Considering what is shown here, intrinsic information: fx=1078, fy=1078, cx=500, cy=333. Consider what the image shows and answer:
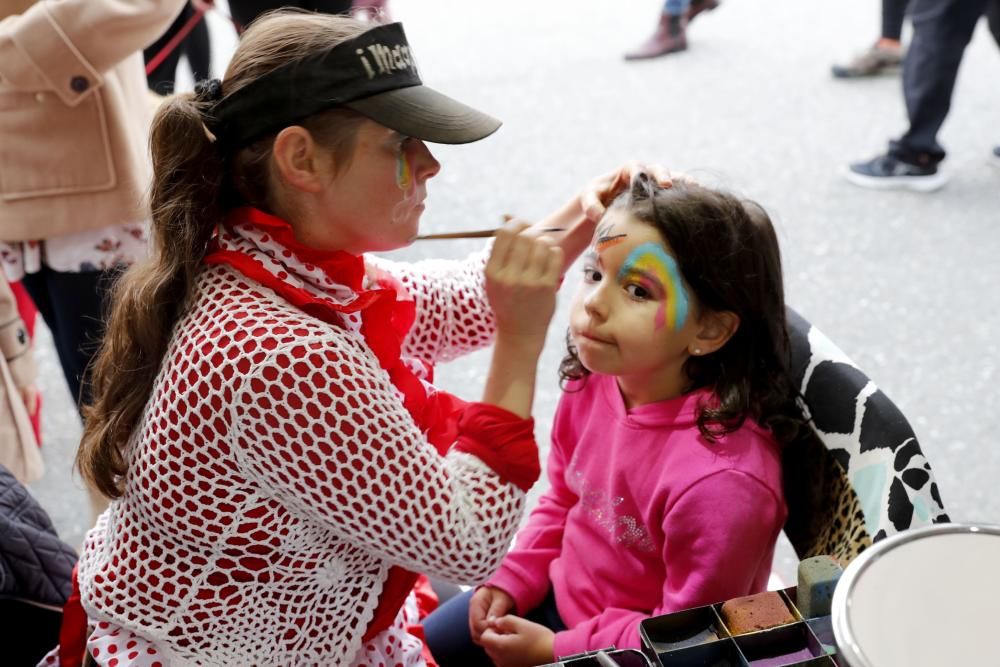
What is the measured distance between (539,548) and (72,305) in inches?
38.1

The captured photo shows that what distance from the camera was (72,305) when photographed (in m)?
1.83

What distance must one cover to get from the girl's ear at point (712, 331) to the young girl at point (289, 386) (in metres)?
0.24

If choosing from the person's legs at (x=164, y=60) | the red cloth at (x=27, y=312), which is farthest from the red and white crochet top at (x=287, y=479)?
the person's legs at (x=164, y=60)

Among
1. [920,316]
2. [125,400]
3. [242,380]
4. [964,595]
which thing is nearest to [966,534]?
[964,595]

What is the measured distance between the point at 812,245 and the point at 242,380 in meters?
2.44

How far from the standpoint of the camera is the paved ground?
2.49m

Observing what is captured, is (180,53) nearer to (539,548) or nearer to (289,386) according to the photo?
(539,548)

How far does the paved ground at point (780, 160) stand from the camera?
2.49m

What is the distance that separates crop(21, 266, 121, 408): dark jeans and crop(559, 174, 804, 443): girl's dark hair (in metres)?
1.02

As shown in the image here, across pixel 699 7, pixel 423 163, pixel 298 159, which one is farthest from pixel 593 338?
pixel 699 7

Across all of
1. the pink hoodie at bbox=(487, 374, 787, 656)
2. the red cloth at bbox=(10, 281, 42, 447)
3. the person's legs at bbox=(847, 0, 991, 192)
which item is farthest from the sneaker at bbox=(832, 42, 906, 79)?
the pink hoodie at bbox=(487, 374, 787, 656)

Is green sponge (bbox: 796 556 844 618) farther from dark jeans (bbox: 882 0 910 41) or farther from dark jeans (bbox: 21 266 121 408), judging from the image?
dark jeans (bbox: 882 0 910 41)

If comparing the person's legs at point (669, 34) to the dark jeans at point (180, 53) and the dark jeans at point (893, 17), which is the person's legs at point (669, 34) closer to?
the dark jeans at point (893, 17)

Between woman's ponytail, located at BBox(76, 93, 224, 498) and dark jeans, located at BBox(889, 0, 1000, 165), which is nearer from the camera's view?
woman's ponytail, located at BBox(76, 93, 224, 498)
